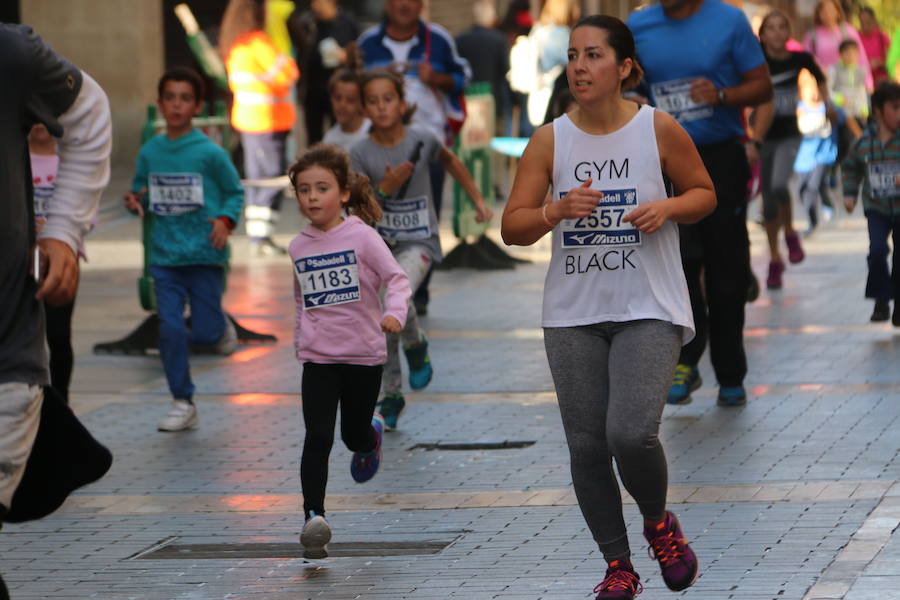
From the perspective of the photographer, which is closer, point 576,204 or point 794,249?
point 576,204

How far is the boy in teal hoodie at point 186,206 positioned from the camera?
31.3 feet

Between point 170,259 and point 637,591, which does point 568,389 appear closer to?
point 637,591

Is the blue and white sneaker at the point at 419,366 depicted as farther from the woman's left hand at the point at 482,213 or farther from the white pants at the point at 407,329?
the woman's left hand at the point at 482,213

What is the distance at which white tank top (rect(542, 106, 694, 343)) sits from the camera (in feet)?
18.0

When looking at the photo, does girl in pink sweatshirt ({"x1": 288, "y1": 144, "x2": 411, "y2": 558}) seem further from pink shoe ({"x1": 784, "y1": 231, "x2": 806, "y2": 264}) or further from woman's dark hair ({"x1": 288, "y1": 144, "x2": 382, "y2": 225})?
pink shoe ({"x1": 784, "y1": 231, "x2": 806, "y2": 264})

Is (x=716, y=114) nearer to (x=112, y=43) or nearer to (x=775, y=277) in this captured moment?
(x=775, y=277)

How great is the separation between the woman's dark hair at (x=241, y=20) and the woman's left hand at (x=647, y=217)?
11.9 metres

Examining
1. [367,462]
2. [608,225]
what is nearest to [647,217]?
[608,225]

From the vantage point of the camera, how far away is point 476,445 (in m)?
8.55

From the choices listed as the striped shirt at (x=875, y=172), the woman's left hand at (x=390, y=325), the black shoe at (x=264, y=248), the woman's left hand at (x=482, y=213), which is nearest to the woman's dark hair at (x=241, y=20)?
the black shoe at (x=264, y=248)

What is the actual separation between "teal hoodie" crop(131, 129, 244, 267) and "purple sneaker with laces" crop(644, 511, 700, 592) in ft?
14.9

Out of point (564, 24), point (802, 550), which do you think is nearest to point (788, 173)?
point (564, 24)

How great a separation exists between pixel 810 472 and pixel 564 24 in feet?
40.4

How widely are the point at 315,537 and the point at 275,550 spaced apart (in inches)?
12.9
